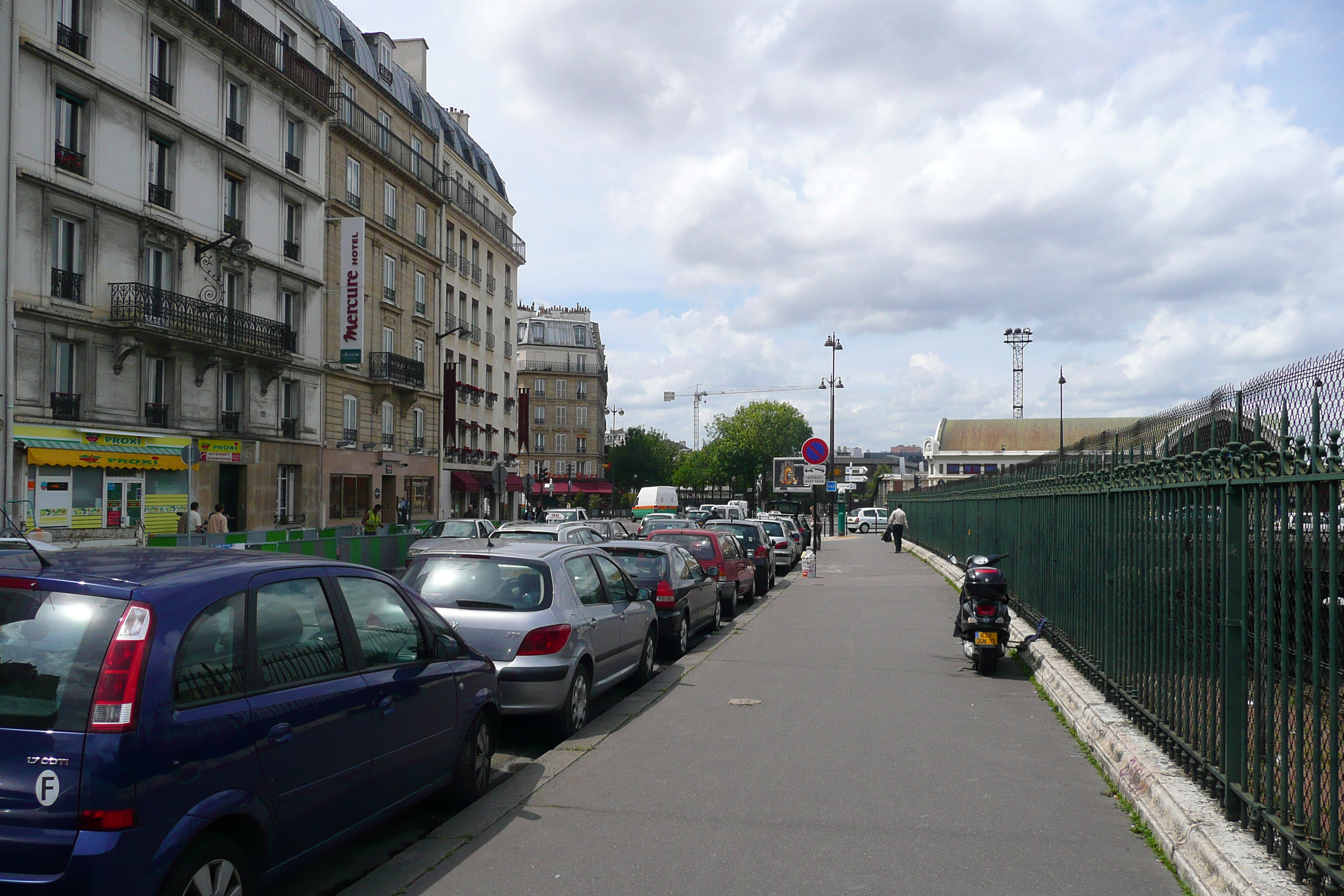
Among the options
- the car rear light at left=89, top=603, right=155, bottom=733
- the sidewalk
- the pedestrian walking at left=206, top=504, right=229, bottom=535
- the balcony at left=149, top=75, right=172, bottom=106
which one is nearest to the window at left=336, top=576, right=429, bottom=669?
the sidewalk

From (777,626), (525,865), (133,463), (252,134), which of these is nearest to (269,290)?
(252,134)

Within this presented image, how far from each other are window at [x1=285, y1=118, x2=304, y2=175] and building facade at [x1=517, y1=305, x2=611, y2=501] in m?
52.0

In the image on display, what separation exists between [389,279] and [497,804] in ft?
127

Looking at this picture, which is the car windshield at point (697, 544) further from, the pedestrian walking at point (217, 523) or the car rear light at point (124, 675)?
the car rear light at point (124, 675)

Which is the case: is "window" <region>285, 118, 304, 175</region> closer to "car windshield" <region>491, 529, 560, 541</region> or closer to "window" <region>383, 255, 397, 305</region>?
"window" <region>383, 255, 397, 305</region>

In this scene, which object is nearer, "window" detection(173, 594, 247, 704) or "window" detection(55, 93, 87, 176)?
"window" detection(173, 594, 247, 704)

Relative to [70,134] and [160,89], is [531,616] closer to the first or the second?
[70,134]

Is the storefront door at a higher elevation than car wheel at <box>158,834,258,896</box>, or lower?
higher

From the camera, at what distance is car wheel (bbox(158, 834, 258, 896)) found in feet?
11.8

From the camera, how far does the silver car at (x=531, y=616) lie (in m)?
7.62

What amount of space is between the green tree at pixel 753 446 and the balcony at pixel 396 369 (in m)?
67.6

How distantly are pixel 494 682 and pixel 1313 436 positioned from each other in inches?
179

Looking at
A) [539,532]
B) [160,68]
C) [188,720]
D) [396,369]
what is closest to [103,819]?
[188,720]

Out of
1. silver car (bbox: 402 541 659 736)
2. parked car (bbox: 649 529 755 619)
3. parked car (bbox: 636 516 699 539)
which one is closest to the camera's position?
silver car (bbox: 402 541 659 736)
